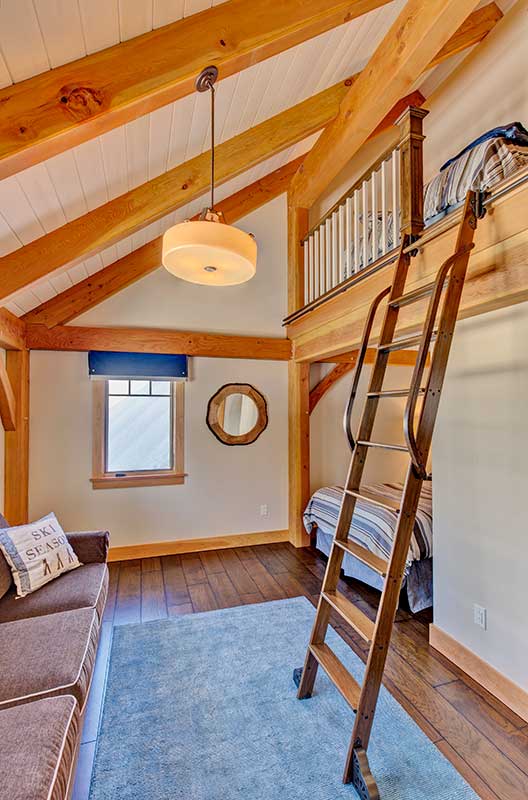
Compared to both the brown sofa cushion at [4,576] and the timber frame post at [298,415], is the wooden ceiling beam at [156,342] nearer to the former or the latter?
the timber frame post at [298,415]

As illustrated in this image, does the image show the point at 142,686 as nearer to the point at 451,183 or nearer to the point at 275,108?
the point at 451,183

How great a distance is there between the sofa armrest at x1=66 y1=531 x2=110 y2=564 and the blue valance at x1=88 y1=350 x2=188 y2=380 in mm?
1773

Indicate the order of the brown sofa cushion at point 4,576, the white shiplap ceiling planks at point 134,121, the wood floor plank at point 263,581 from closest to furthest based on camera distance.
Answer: the white shiplap ceiling planks at point 134,121 → the brown sofa cushion at point 4,576 → the wood floor plank at point 263,581

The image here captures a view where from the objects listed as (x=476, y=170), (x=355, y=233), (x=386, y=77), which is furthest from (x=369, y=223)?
(x=476, y=170)

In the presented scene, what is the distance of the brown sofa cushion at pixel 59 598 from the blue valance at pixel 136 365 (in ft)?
6.88

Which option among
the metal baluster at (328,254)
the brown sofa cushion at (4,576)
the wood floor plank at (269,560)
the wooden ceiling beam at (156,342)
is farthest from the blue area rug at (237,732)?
the metal baluster at (328,254)

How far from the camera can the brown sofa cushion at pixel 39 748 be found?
1.04m

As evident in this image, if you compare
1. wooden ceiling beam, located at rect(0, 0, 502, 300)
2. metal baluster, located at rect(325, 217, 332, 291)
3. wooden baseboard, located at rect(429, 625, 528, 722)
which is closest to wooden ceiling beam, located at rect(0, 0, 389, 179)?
wooden ceiling beam, located at rect(0, 0, 502, 300)

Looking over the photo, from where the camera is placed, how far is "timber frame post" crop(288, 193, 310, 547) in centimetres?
442

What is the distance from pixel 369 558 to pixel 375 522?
160 cm

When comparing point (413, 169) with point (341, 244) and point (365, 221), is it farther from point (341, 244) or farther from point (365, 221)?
point (341, 244)

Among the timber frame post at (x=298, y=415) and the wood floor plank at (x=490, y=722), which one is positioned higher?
the timber frame post at (x=298, y=415)

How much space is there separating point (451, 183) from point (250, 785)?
3150 mm

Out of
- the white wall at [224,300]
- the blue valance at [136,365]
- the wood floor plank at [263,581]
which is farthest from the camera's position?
the white wall at [224,300]
